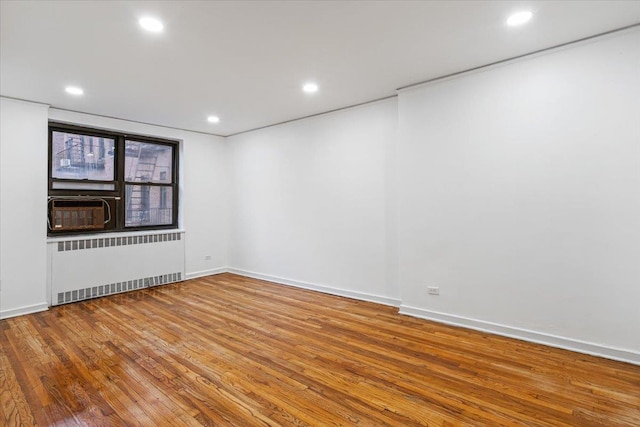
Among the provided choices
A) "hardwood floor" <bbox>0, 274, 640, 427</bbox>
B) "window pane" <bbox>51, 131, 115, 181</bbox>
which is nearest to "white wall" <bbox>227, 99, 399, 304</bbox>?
"hardwood floor" <bbox>0, 274, 640, 427</bbox>

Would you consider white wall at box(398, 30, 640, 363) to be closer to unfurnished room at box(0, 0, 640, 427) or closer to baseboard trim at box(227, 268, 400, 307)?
unfurnished room at box(0, 0, 640, 427)

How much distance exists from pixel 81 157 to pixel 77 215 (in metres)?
0.89

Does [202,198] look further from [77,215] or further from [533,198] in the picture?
[533,198]

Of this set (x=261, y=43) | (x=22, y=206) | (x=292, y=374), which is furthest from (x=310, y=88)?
(x=22, y=206)

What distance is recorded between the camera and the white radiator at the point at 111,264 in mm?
4438

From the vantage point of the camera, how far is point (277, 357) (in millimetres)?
2840

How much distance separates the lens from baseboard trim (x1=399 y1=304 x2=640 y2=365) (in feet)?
8.81

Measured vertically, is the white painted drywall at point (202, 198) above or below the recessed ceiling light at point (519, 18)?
below

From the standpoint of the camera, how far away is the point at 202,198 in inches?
242

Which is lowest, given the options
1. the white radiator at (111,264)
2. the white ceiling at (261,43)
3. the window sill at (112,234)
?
the white radiator at (111,264)

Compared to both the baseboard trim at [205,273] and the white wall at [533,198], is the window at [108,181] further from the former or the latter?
the white wall at [533,198]

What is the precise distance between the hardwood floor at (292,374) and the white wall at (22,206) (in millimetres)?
399

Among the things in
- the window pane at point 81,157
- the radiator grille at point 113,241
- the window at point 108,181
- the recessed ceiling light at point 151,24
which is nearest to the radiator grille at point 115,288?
the radiator grille at point 113,241

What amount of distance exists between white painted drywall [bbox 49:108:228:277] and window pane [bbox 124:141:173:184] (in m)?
0.26
